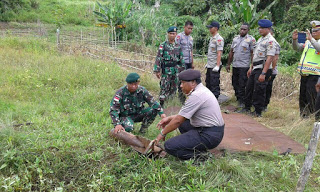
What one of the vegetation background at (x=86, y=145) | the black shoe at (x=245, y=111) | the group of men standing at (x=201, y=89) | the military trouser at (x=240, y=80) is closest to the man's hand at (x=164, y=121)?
the group of men standing at (x=201, y=89)

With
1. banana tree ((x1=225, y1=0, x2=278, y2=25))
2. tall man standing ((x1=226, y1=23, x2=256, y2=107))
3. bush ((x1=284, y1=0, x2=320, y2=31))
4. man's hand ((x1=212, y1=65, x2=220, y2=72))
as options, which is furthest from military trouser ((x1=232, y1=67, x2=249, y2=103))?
bush ((x1=284, y1=0, x2=320, y2=31))

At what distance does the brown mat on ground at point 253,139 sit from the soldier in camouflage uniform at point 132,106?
1.03m

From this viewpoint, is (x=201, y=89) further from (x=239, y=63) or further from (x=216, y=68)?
(x=239, y=63)

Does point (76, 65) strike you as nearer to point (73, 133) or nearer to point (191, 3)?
point (73, 133)

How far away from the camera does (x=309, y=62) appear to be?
4.75 meters

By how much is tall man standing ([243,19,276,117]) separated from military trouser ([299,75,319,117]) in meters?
0.62

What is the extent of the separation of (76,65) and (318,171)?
6.48 m

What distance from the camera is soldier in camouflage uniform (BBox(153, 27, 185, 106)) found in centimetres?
573

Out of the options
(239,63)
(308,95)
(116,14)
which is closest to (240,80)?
(239,63)

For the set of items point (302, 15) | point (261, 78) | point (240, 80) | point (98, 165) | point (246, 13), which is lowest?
point (98, 165)

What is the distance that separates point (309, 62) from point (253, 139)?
171 cm

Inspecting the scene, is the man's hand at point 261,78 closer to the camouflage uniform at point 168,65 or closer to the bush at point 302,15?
the camouflage uniform at point 168,65

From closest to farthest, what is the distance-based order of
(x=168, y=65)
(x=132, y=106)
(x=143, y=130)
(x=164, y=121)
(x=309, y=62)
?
(x=164, y=121), (x=132, y=106), (x=143, y=130), (x=309, y=62), (x=168, y=65)

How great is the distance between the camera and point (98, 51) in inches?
414
